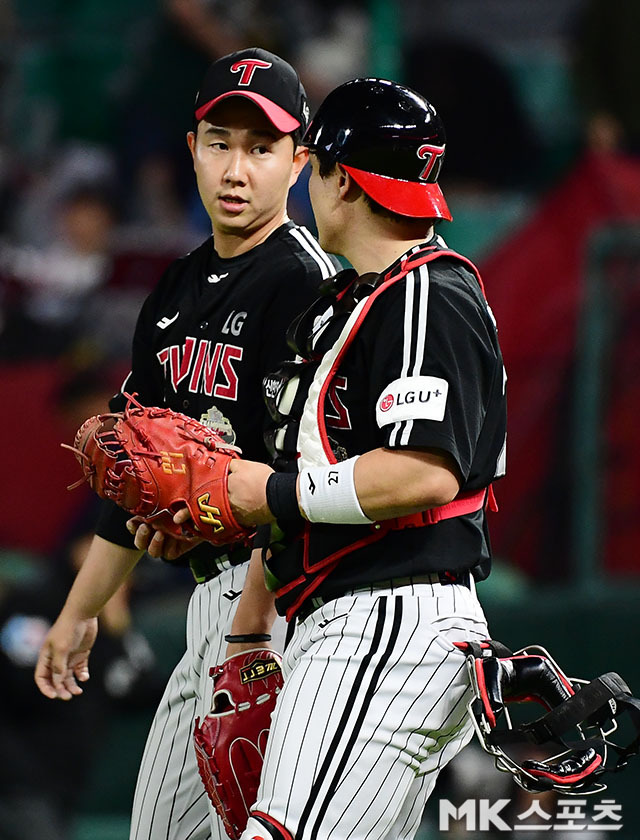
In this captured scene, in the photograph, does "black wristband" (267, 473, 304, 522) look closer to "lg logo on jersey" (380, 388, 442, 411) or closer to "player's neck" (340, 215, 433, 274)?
"lg logo on jersey" (380, 388, 442, 411)

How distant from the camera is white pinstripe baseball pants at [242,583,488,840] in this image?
2205 mm

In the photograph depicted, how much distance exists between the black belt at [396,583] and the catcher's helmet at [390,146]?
63cm

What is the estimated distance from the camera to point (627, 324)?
520 centimetres

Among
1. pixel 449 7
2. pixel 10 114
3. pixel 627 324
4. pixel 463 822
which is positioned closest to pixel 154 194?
pixel 10 114

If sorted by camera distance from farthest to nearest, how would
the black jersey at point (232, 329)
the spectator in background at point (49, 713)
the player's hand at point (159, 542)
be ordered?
1. the spectator in background at point (49, 713)
2. the black jersey at point (232, 329)
3. the player's hand at point (159, 542)

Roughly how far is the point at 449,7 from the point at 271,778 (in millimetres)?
6731

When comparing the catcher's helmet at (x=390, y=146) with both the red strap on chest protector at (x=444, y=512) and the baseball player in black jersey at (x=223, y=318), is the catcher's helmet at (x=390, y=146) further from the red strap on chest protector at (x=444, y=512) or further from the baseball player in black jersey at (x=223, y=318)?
the red strap on chest protector at (x=444, y=512)

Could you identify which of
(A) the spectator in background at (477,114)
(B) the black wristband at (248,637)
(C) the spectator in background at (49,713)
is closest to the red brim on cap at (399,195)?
(B) the black wristband at (248,637)

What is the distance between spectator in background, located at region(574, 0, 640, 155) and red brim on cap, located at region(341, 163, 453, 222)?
514 centimetres

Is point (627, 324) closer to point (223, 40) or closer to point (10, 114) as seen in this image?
→ point (223, 40)

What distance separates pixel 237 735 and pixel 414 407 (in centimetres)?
76

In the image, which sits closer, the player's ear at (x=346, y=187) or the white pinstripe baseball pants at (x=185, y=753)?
the player's ear at (x=346, y=187)

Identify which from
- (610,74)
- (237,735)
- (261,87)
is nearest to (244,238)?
(261,87)

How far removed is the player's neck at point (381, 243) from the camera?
2.39 metres
